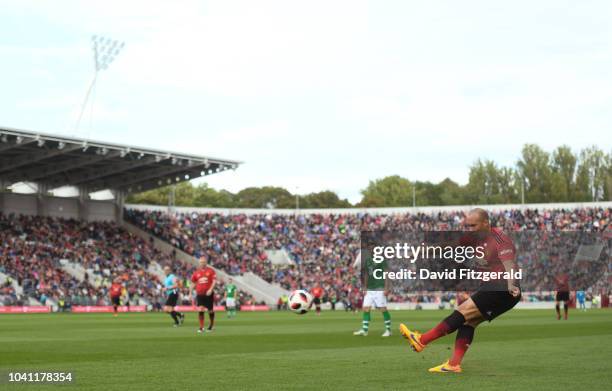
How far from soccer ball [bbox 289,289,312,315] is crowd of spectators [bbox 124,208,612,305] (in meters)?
45.1

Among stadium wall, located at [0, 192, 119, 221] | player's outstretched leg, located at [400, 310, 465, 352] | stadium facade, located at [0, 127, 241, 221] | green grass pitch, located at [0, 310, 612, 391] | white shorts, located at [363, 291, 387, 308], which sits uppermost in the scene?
stadium facade, located at [0, 127, 241, 221]

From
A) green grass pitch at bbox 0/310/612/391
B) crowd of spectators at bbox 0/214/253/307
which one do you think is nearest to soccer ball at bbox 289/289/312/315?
green grass pitch at bbox 0/310/612/391

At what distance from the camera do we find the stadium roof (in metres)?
55.3

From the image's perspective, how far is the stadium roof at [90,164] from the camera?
55.3 meters

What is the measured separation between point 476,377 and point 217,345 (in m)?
7.83

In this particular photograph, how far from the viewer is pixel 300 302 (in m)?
18.0

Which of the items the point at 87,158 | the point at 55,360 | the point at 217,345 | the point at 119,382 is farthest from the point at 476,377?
the point at 87,158

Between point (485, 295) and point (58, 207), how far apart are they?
60.0 metres

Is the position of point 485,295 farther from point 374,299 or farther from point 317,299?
point 317,299

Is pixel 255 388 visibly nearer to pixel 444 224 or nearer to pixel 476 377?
pixel 476 377

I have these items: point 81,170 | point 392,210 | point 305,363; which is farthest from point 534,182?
point 305,363

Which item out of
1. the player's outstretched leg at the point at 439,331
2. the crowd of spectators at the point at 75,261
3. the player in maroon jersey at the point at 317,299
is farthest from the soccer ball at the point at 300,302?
the crowd of spectators at the point at 75,261

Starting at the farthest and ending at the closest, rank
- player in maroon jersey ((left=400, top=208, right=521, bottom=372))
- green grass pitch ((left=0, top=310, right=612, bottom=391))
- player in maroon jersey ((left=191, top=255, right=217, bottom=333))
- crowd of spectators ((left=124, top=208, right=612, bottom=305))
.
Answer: crowd of spectators ((left=124, top=208, right=612, bottom=305))
player in maroon jersey ((left=191, top=255, right=217, bottom=333))
player in maroon jersey ((left=400, top=208, right=521, bottom=372))
green grass pitch ((left=0, top=310, right=612, bottom=391))

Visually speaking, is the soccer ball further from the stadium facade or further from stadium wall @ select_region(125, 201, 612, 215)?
stadium wall @ select_region(125, 201, 612, 215)
